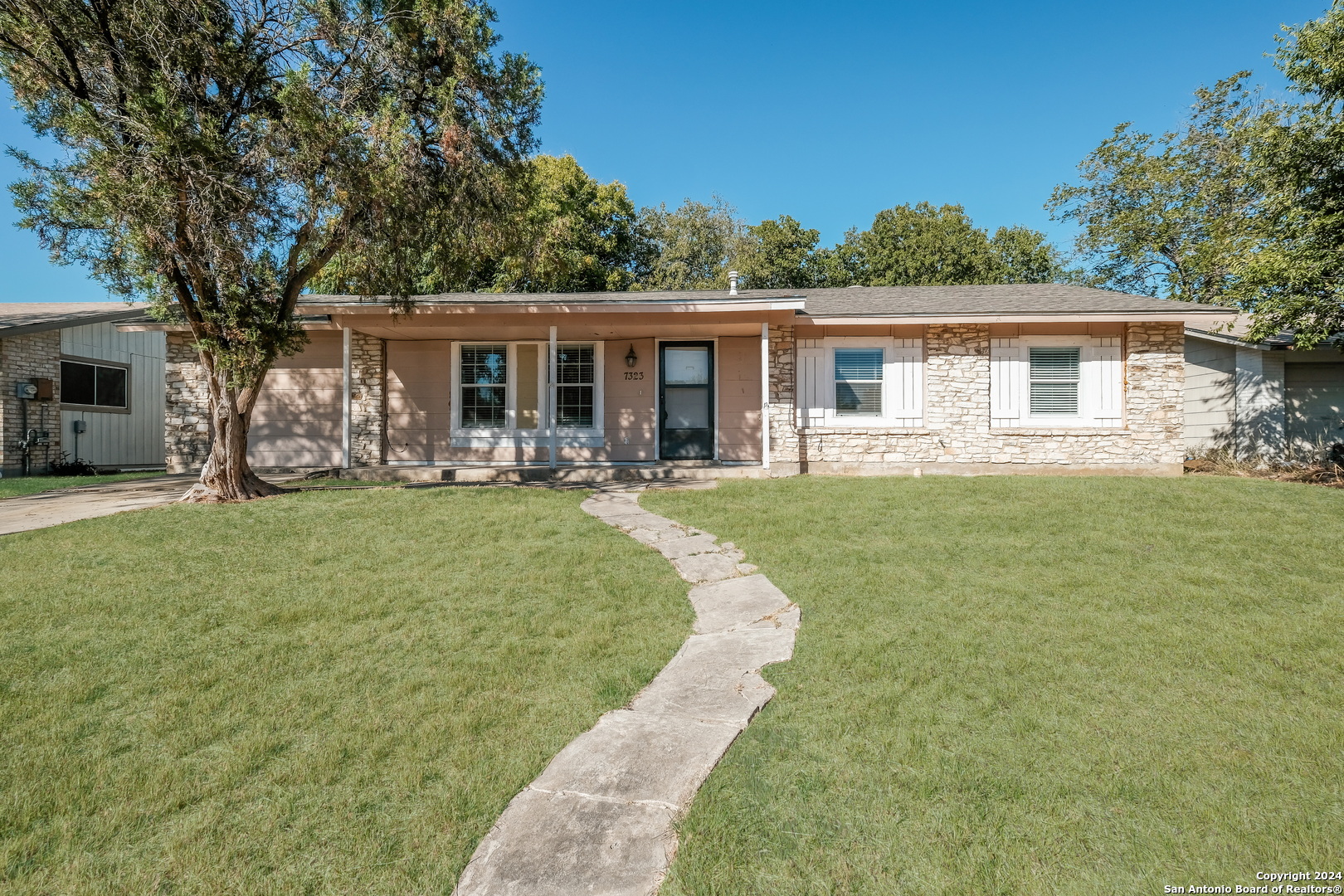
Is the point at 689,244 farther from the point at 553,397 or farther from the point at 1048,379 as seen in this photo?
the point at 1048,379

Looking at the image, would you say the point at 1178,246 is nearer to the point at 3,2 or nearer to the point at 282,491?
the point at 282,491

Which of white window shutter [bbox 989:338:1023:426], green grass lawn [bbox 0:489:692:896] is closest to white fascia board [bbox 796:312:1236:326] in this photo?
white window shutter [bbox 989:338:1023:426]

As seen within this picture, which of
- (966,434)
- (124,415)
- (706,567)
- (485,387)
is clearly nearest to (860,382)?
(966,434)

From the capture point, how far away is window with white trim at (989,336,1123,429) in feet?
34.9

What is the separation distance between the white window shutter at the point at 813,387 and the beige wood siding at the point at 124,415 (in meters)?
14.5

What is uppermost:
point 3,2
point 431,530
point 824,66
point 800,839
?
point 824,66

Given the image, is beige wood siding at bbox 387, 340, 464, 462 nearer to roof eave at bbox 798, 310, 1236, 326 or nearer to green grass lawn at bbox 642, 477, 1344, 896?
roof eave at bbox 798, 310, 1236, 326

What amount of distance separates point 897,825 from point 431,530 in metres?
5.00

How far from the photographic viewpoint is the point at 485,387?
11.6 m

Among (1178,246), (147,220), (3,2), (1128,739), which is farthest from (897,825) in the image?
(1178,246)

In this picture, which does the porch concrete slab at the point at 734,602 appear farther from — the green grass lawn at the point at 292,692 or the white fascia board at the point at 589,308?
the white fascia board at the point at 589,308

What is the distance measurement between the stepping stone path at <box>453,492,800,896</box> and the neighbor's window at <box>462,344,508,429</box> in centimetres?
845

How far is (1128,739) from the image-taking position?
2.44 m

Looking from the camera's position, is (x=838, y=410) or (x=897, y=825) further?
(x=838, y=410)
